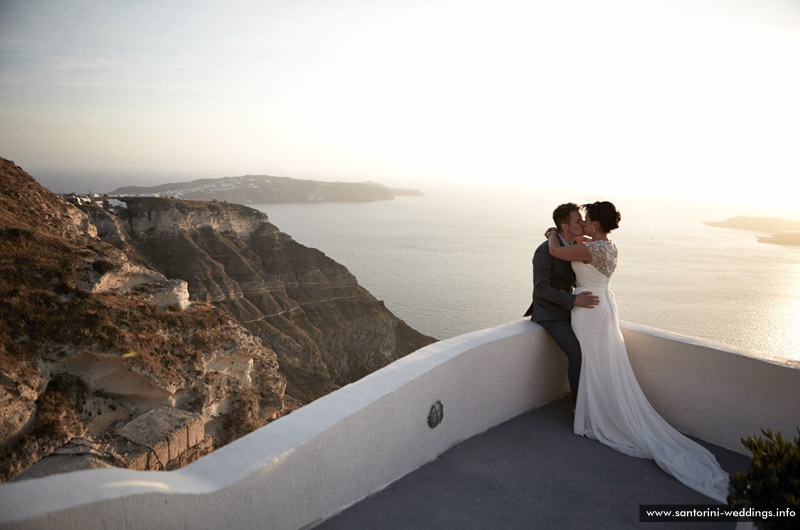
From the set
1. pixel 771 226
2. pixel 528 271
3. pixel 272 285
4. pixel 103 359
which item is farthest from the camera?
pixel 771 226

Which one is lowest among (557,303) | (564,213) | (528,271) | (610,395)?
(528,271)

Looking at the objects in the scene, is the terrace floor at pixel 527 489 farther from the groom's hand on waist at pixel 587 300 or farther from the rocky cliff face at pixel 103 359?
the rocky cliff face at pixel 103 359

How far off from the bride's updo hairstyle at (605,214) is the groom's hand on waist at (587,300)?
470 millimetres

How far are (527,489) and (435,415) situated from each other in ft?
1.91

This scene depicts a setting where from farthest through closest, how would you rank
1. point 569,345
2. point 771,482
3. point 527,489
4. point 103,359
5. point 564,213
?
point 103,359 < point 564,213 < point 569,345 < point 527,489 < point 771,482

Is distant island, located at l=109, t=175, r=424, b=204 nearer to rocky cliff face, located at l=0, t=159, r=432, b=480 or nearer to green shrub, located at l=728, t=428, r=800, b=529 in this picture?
rocky cliff face, located at l=0, t=159, r=432, b=480

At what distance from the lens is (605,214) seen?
3389mm

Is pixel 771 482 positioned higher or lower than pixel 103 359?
higher

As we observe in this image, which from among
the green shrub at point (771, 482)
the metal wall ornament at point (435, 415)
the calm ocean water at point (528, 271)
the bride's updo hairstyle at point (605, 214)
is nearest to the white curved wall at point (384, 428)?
the metal wall ornament at point (435, 415)

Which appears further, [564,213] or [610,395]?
[564,213]

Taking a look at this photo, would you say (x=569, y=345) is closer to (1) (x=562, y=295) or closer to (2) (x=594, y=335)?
(2) (x=594, y=335)

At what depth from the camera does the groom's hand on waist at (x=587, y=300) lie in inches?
131

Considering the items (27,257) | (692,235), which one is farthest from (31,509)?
(692,235)

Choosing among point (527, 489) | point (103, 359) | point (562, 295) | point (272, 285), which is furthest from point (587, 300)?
point (272, 285)
